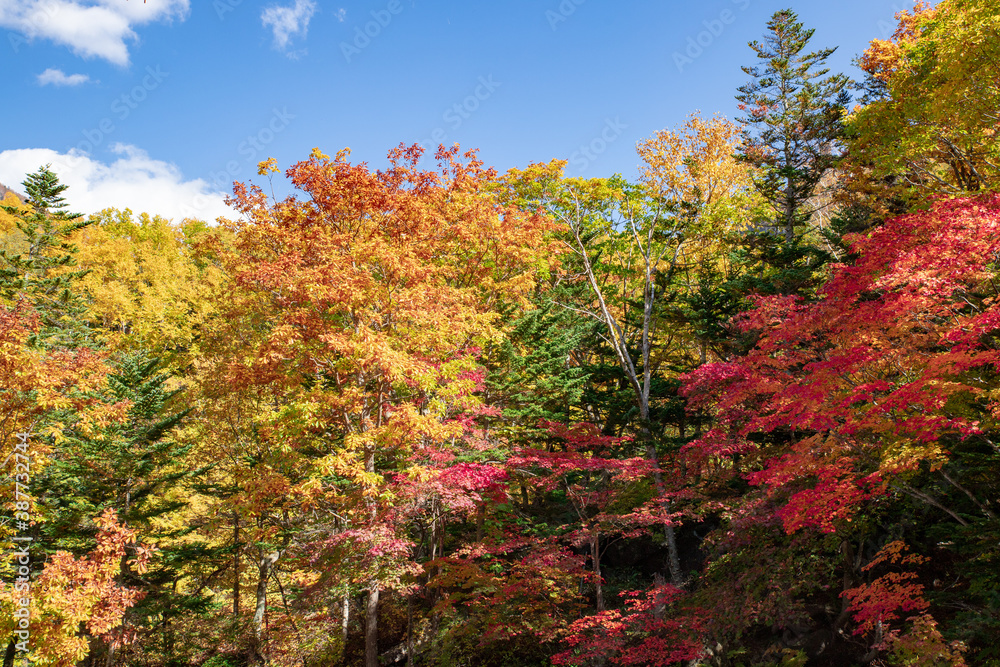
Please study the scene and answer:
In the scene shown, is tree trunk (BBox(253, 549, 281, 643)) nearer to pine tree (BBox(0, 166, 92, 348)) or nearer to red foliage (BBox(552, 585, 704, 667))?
red foliage (BBox(552, 585, 704, 667))

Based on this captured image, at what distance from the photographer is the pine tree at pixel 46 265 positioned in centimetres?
1933

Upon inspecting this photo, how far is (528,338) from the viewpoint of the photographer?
554 inches

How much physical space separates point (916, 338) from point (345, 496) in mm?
10439

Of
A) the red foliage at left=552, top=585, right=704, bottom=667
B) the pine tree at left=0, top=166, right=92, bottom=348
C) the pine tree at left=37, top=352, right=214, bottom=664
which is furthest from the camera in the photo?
the pine tree at left=0, top=166, right=92, bottom=348

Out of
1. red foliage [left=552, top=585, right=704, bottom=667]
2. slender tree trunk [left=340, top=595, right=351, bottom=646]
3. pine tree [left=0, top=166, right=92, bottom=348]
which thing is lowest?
slender tree trunk [left=340, top=595, right=351, bottom=646]

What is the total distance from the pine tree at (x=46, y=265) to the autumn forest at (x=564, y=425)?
0.37 metres

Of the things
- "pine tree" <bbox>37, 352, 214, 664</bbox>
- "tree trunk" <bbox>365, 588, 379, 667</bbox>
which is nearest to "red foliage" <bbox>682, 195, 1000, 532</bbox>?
"tree trunk" <bbox>365, 588, 379, 667</bbox>

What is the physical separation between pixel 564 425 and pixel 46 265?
23841 mm

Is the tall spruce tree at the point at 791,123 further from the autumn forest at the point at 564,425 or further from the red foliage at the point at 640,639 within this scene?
the red foliage at the point at 640,639

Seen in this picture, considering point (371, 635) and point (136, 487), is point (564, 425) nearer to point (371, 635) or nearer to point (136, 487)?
point (371, 635)

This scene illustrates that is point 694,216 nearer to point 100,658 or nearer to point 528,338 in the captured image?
point 528,338

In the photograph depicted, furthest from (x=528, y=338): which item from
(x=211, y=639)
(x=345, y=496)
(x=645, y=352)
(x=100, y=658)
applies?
(x=100, y=658)

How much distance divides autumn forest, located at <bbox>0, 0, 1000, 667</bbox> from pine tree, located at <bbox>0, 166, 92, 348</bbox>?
369 millimetres

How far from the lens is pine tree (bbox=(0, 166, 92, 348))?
63.4 feet
